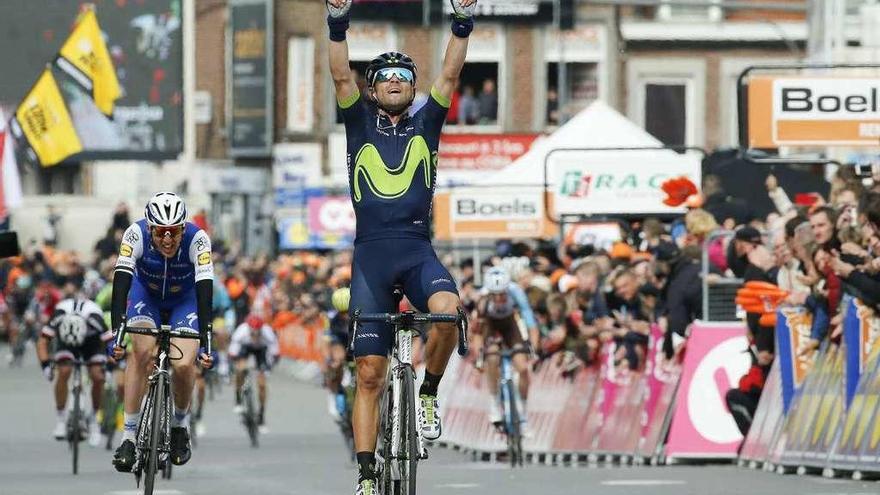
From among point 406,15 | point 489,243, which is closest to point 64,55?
point 489,243

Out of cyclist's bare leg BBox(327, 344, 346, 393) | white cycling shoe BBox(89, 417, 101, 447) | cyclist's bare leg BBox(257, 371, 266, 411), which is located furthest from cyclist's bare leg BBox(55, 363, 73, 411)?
cyclist's bare leg BBox(257, 371, 266, 411)

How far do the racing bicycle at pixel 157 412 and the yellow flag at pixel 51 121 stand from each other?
31140 mm

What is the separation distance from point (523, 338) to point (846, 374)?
696 centimetres

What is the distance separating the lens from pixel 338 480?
19.3 m

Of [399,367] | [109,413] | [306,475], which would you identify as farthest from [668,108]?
[399,367]

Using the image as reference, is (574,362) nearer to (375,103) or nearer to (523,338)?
(523,338)

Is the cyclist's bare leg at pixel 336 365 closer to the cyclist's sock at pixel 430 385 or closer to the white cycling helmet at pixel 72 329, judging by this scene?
the white cycling helmet at pixel 72 329

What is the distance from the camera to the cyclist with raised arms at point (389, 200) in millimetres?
12453

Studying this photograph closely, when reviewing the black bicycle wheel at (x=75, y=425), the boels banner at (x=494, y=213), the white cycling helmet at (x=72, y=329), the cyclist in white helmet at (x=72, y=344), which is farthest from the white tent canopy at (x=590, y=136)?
the black bicycle wheel at (x=75, y=425)

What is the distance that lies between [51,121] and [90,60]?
1254 mm

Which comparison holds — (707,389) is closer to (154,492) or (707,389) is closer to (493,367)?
(493,367)

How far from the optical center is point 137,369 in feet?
52.4

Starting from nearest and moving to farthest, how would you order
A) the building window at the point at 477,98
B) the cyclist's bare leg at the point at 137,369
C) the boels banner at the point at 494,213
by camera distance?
the cyclist's bare leg at the point at 137,369, the boels banner at the point at 494,213, the building window at the point at 477,98

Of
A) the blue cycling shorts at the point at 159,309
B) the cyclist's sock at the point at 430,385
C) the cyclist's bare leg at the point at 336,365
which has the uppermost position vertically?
the blue cycling shorts at the point at 159,309
